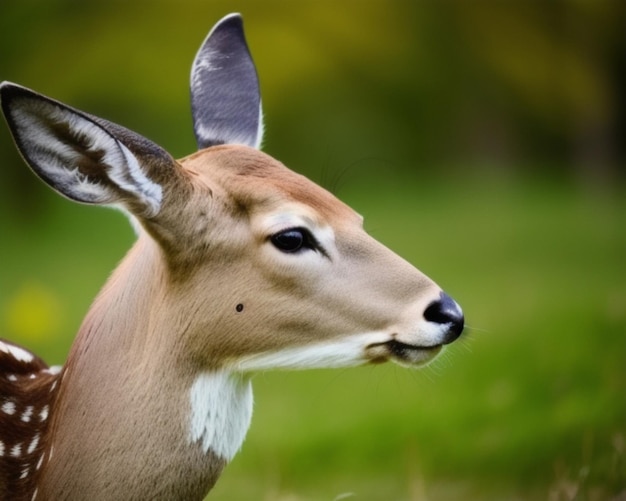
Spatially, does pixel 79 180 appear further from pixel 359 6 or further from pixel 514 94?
pixel 514 94

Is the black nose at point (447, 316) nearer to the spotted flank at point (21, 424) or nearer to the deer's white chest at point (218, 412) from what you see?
the deer's white chest at point (218, 412)

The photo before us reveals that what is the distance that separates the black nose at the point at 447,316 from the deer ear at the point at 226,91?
3.73ft

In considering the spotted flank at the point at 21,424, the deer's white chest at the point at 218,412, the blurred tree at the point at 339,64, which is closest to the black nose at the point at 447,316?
the deer's white chest at the point at 218,412

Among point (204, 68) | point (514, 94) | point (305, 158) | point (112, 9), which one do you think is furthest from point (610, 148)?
point (204, 68)

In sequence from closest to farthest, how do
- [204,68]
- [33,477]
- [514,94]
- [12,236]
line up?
1. [33,477]
2. [204,68]
3. [12,236]
4. [514,94]

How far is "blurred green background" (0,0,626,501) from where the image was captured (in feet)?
22.9

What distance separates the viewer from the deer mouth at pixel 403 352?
3848mm

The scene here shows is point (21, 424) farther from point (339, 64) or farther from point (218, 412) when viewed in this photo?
point (339, 64)

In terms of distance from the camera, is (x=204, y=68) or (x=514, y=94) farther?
(x=514, y=94)

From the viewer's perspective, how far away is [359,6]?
12.6 metres

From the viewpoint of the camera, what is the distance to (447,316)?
3.81 m

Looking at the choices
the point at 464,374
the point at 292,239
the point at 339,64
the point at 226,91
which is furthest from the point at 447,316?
the point at 339,64

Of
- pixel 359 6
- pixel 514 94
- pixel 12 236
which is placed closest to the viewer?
pixel 359 6

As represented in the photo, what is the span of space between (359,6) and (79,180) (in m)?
9.20
